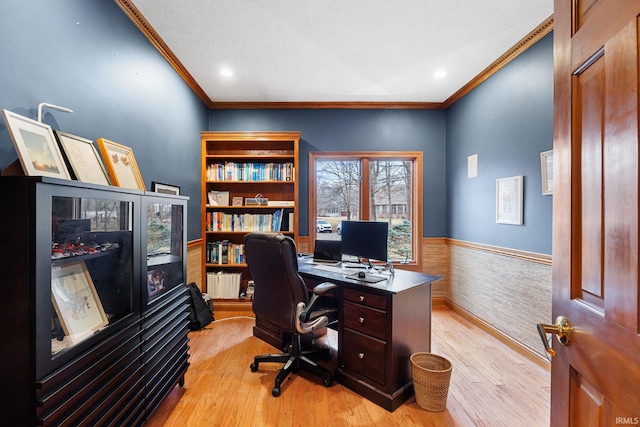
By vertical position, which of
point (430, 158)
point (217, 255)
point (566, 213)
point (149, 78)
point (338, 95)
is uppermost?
point (338, 95)

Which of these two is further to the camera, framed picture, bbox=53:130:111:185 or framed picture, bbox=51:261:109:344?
framed picture, bbox=53:130:111:185

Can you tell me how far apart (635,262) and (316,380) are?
2094mm

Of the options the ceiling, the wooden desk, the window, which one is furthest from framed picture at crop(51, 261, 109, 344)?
the window

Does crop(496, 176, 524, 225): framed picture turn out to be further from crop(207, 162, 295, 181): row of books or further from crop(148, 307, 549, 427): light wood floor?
crop(207, 162, 295, 181): row of books

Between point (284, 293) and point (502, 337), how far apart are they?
2.29m

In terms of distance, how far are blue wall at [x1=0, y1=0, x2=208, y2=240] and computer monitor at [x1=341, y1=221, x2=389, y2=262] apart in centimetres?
178

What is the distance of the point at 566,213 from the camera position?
81 centimetres

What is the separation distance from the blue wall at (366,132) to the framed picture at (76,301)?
2686 millimetres

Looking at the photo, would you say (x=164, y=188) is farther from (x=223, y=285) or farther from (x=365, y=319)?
(x=365, y=319)

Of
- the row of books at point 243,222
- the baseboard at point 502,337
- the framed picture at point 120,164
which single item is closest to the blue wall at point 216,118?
the framed picture at point 120,164

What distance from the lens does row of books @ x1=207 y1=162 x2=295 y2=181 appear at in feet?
12.0

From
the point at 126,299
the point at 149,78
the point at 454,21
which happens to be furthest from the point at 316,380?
the point at 454,21

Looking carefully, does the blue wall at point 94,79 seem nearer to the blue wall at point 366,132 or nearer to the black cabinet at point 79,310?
the black cabinet at point 79,310

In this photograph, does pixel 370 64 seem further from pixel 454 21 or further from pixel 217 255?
pixel 217 255
